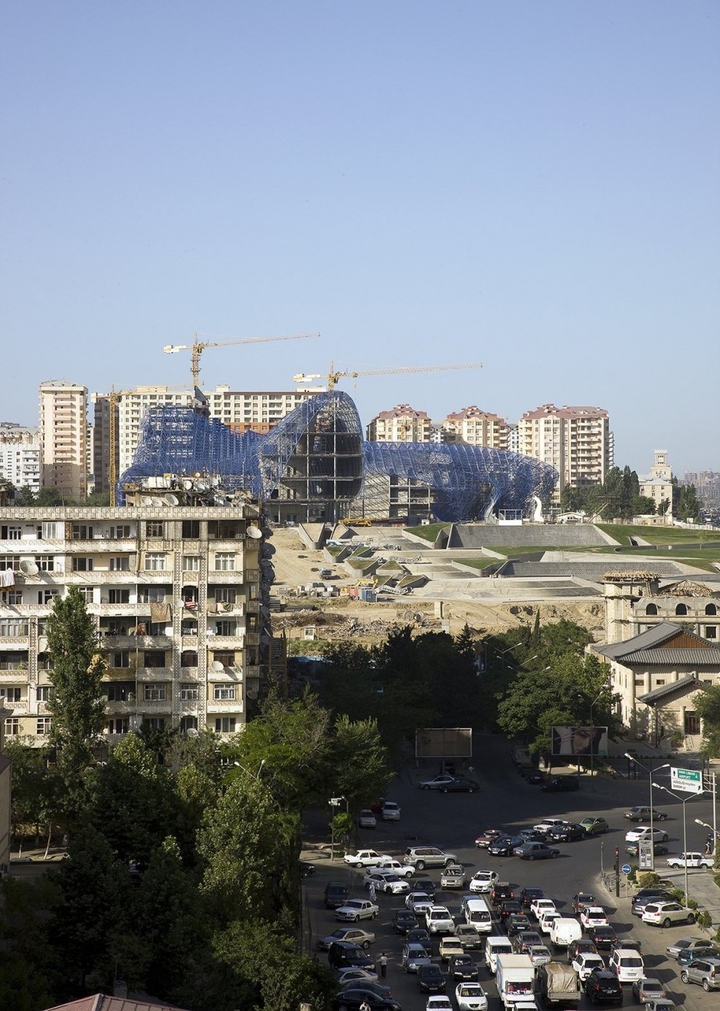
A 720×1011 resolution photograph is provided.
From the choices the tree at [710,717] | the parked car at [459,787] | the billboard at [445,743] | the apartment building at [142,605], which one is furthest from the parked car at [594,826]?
the apartment building at [142,605]

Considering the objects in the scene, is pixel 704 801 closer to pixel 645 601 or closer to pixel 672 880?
pixel 672 880

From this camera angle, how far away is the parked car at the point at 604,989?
30.9 meters

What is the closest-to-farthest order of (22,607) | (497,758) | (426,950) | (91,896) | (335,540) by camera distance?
1. (91,896)
2. (426,950)
3. (22,607)
4. (497,758)
5. (335,540)

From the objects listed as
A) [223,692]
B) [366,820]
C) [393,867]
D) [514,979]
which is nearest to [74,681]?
[223,692]

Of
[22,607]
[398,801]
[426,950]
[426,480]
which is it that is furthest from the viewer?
[426,480]

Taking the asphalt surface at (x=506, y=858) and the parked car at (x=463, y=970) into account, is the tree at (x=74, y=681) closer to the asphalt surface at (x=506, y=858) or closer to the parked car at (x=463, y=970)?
the asphalt surface at (x=506, y=858)

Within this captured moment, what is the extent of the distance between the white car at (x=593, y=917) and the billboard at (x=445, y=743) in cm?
1958

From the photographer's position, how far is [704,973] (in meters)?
32.1

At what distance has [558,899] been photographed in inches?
1535

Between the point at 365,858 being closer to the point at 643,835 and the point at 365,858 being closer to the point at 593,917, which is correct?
the point at 643,835

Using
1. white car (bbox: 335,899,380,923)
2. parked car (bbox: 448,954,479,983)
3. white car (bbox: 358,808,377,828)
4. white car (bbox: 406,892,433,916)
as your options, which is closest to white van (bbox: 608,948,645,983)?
parked car (bbox: 448,954,479,983)

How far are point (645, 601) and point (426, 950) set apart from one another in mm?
38374

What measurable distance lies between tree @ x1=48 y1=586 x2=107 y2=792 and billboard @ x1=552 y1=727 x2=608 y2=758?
21.3 metres

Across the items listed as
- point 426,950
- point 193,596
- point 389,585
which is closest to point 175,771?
point 193,596
